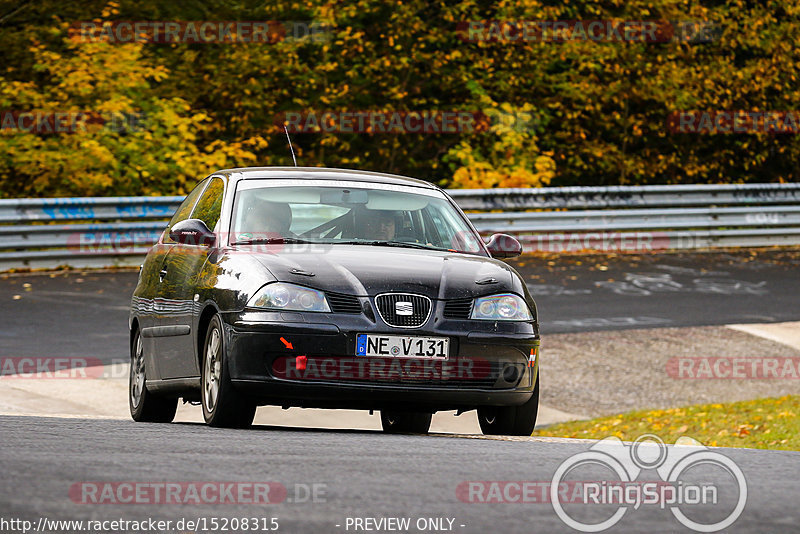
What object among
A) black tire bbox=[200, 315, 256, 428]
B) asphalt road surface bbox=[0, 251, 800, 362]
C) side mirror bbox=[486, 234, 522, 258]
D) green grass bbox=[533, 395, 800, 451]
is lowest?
asphalt road surface bbox=[0, 251, 800, 362]

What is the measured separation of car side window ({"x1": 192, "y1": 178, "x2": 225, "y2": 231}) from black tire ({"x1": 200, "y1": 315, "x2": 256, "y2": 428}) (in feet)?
3.41

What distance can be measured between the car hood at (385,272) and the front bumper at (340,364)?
181 millimetres

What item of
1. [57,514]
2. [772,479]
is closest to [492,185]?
[772,479]

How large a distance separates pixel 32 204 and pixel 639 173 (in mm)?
13160

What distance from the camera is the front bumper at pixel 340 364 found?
25.1 ft

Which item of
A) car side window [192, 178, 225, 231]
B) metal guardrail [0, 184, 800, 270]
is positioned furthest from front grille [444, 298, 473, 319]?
metal guardrail [0, 184, 800, 270]

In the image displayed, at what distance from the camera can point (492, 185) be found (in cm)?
2350

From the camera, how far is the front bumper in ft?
25.1

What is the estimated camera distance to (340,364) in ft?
25.2

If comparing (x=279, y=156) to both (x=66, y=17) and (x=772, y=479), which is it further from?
(x=772, y=479)

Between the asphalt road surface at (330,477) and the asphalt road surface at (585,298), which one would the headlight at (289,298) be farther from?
the asphalt road surface at (585,298)

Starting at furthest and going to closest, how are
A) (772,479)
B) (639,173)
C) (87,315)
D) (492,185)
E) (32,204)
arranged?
(639,173), (492,185), (32,204), (87,315), (772,479)

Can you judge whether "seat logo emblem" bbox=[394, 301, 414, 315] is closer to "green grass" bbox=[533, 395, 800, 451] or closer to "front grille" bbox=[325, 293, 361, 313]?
"front grille" bbox=[325, 293, 361, 313]

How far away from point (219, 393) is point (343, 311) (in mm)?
837
